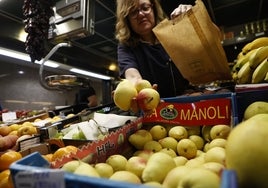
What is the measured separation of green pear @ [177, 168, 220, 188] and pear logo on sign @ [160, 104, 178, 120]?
19.7 inches

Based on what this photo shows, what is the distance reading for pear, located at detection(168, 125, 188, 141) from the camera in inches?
31.1

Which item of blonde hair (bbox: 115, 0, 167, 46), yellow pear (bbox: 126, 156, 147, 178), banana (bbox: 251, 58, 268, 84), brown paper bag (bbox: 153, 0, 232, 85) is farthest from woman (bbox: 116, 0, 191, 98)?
yellow pear (bbox: 126, 156, 147, 178)

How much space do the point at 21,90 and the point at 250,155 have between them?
25.6 feet

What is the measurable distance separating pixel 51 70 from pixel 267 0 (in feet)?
20.8

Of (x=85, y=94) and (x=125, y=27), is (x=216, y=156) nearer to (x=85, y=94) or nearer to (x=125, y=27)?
(x=125, y=27)

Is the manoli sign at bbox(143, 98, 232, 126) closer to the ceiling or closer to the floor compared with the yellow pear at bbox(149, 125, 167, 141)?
closer to the ceiling

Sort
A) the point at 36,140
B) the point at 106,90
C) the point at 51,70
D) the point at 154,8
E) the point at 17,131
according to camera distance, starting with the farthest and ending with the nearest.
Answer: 1. the point at 51,70
2. the point at 106,90
3. the point at 154,8
4. the point at 17,131
5. the point at 36,140

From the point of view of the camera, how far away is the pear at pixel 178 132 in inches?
31.1

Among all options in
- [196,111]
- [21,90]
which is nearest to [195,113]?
[196,111]

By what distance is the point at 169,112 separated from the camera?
2.91 feet

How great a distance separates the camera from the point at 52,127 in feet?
3.54

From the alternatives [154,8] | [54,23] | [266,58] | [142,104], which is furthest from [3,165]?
[54,23]

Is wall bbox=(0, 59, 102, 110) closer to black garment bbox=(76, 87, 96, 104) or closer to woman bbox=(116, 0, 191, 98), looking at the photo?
black garment bbox=(76, 87, 96, 104)

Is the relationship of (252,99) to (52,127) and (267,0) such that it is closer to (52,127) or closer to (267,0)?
(52,127)
